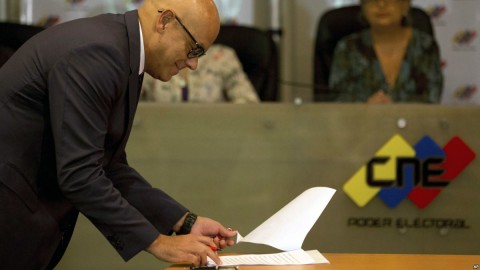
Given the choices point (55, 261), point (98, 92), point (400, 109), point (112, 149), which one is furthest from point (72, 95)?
point (400, 109)

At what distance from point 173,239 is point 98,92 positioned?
0.38 metres

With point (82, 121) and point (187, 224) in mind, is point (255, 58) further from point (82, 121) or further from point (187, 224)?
point (82, 121)

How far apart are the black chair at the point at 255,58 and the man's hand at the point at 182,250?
2.44 meters

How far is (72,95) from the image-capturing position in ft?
5.85

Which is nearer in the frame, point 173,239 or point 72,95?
point 72,95

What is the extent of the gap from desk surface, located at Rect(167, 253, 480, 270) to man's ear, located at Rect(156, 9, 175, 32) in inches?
21.7

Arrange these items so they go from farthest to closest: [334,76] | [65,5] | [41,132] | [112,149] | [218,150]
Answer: [65,5]
[334,76]
[218,150]
[112,149]
[41,132]

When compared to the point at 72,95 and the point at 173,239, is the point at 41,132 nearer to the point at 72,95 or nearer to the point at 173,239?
the point at 72,95

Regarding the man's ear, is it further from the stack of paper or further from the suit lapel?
the stack of paper

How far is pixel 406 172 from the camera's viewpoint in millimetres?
3430

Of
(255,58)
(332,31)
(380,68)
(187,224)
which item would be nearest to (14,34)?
(255,58)

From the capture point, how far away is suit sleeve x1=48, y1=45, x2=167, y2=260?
5.87ft

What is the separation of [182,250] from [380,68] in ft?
8.25

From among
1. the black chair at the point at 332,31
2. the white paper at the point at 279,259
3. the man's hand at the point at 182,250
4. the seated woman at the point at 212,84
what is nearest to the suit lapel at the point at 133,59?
the man's hand at the point at 182,250
